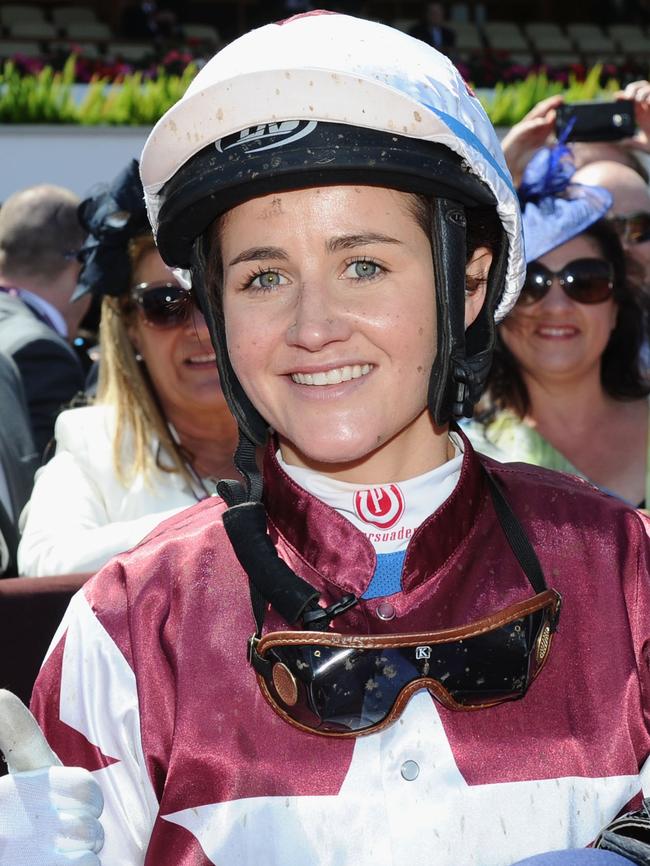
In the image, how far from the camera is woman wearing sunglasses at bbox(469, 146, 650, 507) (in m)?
3.41

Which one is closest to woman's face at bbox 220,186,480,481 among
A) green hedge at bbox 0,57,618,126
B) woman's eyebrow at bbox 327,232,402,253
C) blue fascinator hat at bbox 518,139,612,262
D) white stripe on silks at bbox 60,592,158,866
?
woman's eyebrow at bbox 327,232,402,253

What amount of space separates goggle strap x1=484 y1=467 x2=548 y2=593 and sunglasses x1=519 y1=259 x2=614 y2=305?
1.74 meters

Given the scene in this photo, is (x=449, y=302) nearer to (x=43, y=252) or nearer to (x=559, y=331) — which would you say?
(x=559, y=331)

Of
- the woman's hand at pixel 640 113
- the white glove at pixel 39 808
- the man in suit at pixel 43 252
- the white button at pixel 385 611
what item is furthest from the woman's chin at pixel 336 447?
the man in suit at pixel 43 252

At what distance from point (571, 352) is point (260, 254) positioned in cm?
204

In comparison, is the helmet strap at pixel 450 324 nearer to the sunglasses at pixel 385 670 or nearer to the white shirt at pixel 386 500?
the white shirt at pixel 386 500

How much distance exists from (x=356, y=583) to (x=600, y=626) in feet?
1.14

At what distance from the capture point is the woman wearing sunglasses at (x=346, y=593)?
157cm

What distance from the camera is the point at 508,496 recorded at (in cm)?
184

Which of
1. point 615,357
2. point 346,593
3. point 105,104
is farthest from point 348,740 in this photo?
point 105,104

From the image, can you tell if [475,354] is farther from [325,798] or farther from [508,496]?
[325,798]

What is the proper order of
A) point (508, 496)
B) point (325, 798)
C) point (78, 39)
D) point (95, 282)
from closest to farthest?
1. point (325, 798)
2. point (508, 496)
3. point (95, 282)
4. point (78, 39)

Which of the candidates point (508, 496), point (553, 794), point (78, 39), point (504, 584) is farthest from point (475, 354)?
point (78, 39)

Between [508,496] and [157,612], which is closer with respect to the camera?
[157,612]
